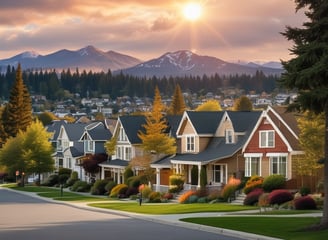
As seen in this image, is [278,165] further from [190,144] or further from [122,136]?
[122,136]

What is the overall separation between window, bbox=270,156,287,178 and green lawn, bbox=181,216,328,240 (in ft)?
68.0

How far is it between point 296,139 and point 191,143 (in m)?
16.2

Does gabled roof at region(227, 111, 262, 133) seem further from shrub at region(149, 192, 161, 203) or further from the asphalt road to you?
the asphalt road

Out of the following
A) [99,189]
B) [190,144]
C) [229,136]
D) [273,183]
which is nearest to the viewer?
[273,183]

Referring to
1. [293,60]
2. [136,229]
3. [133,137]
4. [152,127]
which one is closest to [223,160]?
[152,127]

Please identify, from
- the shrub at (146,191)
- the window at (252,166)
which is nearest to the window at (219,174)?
the window at (252,166)

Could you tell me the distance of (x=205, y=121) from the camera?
7006cm

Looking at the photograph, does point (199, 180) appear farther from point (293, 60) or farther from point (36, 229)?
point (293, 60)

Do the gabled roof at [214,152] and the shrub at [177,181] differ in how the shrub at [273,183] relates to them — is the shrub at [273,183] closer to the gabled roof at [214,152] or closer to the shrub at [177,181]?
the gabled roof at [214,152]

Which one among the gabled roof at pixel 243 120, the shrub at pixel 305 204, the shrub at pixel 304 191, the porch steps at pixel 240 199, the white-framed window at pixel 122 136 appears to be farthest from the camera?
the white-framed window at pixel 122 136

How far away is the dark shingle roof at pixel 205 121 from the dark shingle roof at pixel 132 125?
12.3 m

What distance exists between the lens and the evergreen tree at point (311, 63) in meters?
26.6

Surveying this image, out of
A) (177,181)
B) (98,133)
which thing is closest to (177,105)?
(98,133)

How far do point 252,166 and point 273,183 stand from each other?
607 centimetres
